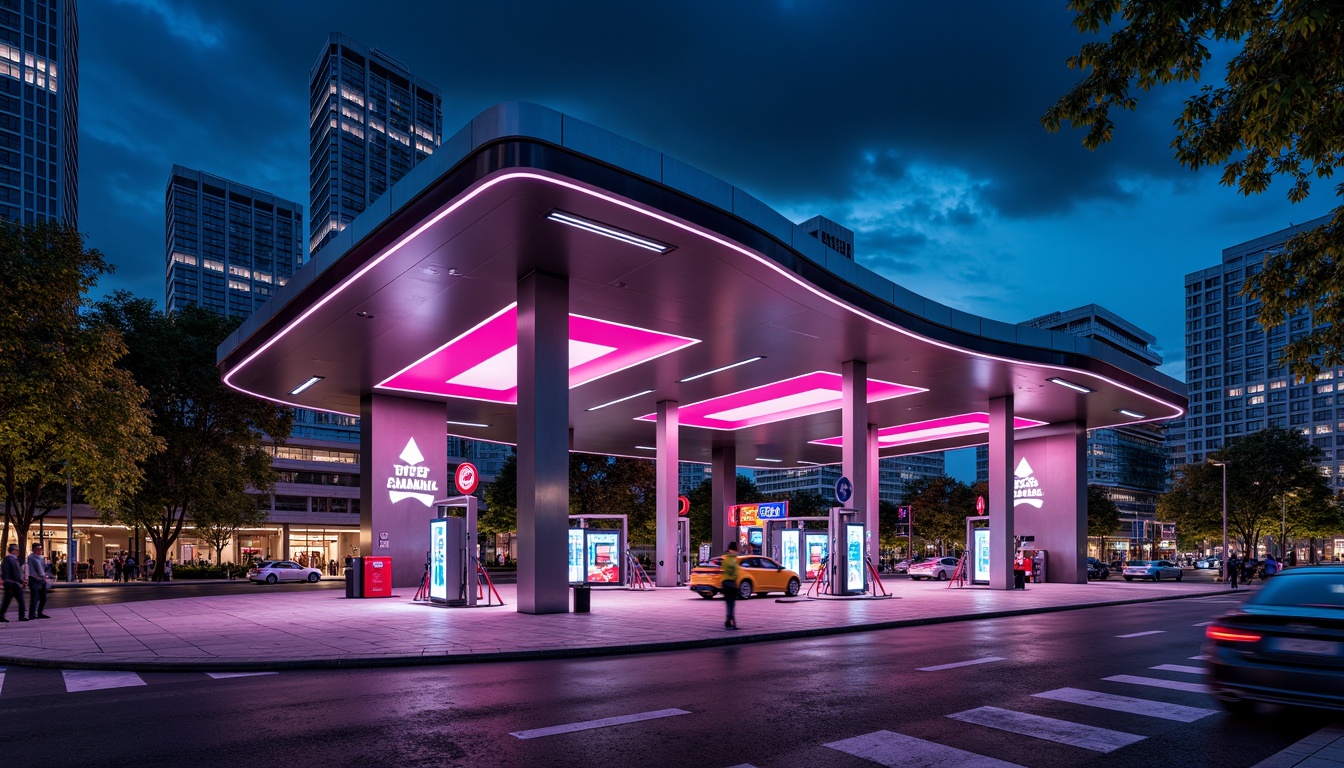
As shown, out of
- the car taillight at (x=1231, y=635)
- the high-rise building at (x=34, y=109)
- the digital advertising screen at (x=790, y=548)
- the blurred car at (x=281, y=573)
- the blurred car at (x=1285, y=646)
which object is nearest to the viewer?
the blurred car at (x=1285, y=646)

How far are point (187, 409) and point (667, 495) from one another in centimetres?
A: 2322

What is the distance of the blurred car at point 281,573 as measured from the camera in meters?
46.8

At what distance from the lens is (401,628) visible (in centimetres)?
1603

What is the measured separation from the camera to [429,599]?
22984 millimetres

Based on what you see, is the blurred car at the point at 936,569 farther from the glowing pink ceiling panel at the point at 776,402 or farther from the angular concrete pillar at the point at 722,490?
the glowing pink ceiling panel at the point at 776,402

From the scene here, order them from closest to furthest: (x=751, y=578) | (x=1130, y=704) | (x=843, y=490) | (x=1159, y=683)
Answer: (x=1130, y=704), (x=1159, y=683), (x=843, y=490), (x=751, y=578)

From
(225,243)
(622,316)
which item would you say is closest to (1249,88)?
(622,316)

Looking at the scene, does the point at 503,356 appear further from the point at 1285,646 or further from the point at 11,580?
the point at 1285,646

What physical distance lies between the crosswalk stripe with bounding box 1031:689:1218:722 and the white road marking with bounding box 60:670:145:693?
1083cm

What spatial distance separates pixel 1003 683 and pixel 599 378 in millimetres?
20550

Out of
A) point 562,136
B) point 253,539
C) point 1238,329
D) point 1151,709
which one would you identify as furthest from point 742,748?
point 1238,329

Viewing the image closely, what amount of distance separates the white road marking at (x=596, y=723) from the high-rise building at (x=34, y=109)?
12804cm

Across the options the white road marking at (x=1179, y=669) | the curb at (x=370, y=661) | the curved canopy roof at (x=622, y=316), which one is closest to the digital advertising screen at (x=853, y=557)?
the curved canopy roof at (x=622, y=316)

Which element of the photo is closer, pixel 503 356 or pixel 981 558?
pixel 503 356
